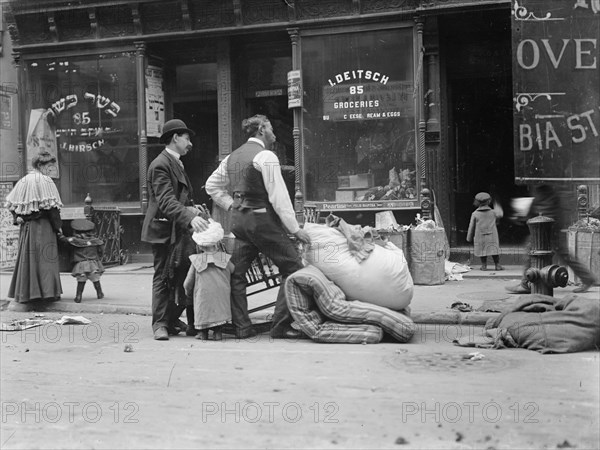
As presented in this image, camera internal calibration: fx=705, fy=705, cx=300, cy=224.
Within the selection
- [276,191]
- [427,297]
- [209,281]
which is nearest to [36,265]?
[209,281]

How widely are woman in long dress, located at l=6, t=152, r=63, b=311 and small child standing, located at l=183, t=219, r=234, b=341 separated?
2.96 metres

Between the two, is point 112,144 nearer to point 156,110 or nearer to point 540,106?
point 156,110

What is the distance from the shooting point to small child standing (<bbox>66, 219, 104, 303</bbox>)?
351 inches

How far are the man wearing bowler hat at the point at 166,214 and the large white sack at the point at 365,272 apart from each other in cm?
115

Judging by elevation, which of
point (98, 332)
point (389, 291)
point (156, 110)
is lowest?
point (98, 332)

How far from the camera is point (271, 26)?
41.3 ft

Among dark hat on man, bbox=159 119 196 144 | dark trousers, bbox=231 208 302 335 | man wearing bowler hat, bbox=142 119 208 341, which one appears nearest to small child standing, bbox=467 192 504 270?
dark trousers, bbox=231 208 302 335

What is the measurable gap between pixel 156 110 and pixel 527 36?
9358 millimetres

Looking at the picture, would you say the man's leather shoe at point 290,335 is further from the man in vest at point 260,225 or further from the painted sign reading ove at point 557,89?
the painted sign reading ove at point 557,89

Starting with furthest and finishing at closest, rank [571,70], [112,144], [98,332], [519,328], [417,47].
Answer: [112,144], [417,47], [98,332], [519,328], [571,70]

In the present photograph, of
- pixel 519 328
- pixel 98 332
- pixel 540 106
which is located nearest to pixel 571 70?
pixel 540 106

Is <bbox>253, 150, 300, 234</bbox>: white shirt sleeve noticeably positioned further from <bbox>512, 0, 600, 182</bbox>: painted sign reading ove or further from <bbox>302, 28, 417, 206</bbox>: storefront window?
<bbox>302, 28, 417, 206</bbox>: storefront window

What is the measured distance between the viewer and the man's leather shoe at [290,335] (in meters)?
6.56

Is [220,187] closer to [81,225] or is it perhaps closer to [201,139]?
[81,225]
